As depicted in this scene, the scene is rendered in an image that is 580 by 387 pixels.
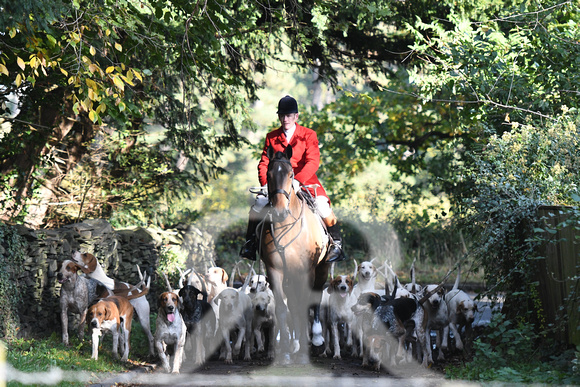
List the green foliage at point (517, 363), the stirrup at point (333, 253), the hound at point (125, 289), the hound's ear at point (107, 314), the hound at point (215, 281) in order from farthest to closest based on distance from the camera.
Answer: the hound at point (215, 281), the hound at point (125, 289), the stirrup at point (333, 253), the hound's ear at point (107, 314), the green foliage at point (517, 363)

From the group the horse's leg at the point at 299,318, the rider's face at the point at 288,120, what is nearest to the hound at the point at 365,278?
the horse's leg at the point at 299,318

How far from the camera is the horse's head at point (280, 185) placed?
802 cm

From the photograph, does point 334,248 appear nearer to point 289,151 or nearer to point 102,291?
point 289,151

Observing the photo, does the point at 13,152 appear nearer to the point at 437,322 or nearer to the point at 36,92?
the point at 36,92

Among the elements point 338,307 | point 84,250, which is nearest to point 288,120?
point 338,307

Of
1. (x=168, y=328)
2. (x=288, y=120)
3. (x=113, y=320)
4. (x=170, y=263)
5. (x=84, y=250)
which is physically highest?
(x=288, y=120)

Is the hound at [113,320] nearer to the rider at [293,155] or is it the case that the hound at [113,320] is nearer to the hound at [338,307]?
the rider at [293,155]

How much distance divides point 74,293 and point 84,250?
2026 mm

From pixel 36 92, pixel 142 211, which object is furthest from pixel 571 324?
pixel 142 211

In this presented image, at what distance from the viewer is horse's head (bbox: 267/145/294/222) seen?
8.02 meters

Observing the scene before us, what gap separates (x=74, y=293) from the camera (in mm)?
9945

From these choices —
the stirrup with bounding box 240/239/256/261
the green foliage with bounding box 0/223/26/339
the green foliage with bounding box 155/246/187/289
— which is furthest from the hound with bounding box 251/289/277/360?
the green foliage with bounding box 155/246/187/289

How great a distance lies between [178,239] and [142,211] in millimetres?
1413

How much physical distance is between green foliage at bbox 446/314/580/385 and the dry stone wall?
5903 mm
